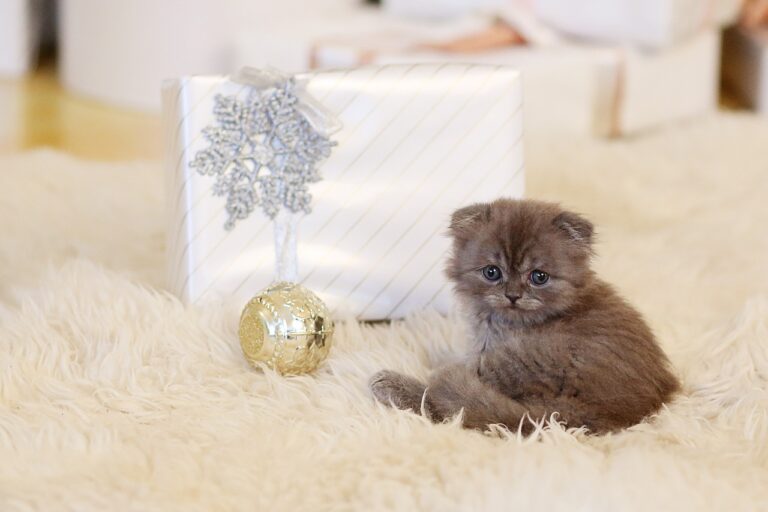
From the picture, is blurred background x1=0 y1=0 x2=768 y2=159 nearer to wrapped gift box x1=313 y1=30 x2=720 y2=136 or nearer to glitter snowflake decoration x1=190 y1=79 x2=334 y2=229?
wrapped gift box x1=313 y1=30 x2=720 y2=136

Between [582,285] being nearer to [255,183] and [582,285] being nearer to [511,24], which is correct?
[255,183]

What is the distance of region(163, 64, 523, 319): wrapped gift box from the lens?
4.60ft

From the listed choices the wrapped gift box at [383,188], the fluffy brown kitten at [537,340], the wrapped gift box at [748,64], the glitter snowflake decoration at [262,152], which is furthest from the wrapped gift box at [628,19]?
the fluffy brown kitten at [537,340]

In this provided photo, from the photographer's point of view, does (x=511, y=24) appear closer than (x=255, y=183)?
No

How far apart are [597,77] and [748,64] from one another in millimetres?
865

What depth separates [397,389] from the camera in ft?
3.74

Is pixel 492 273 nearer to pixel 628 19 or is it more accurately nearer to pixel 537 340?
pixel 537 340

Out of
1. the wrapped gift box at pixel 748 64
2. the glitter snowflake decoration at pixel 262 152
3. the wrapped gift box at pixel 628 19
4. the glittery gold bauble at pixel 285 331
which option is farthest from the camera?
the wrapped gift box at pixel 748 64

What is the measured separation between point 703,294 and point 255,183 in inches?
27.2

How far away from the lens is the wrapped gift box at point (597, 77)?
2422mm

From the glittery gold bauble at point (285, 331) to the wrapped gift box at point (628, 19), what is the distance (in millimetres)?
1640

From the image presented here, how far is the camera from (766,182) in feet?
7.02

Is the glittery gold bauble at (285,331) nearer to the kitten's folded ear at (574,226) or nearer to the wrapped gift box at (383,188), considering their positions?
the wrapped gift box at (383,188)

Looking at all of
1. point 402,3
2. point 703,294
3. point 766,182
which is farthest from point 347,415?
point 402,3
